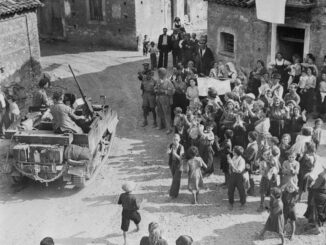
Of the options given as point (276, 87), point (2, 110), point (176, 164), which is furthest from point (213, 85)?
point (2, 110)

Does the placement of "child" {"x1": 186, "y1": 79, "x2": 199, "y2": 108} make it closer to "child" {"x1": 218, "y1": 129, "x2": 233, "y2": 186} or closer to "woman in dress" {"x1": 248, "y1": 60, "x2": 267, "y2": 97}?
"woman in dress" {"x1": 248, "y1": 60, "x2": 267, "y2": 97}

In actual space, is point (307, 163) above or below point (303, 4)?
below

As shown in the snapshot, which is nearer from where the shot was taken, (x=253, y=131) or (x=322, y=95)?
(x=253, y=131)

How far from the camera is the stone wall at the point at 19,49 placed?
1937cm

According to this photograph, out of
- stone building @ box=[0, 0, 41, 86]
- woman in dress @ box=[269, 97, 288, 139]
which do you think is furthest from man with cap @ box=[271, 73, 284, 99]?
stone building @ box=[0, 0, 41, 86]

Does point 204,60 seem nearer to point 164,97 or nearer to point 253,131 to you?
point 164,97

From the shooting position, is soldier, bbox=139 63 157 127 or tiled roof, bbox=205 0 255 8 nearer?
soldier, bbox=139 63 157 127

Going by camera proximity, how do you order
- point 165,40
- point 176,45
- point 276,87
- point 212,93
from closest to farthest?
point 212,93 < point 276,87 < point 176,45 < point 165,40

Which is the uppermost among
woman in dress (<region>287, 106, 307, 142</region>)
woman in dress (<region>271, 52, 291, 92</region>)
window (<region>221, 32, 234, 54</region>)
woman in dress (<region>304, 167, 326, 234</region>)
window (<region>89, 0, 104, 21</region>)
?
window (<region>89, 0, 104, 21</region>)

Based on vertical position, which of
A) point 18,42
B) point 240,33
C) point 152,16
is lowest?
point 18,42

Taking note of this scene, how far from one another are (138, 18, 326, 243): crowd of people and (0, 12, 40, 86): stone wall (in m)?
5.73

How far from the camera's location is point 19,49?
2023 cm

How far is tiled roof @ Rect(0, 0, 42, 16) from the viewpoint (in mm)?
18969

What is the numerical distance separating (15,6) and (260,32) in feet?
28.7
